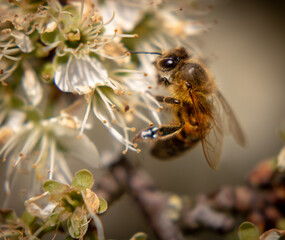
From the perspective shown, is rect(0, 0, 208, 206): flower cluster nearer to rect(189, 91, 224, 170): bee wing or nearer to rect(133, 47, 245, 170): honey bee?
rect(133, 47, 245, 170): honey bee

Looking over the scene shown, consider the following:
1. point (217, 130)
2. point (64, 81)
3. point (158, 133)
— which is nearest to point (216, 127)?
point (217, 130)

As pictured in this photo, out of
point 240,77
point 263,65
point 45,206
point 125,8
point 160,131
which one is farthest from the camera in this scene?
point 263,65

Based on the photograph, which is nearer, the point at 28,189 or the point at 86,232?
the point at 86,232

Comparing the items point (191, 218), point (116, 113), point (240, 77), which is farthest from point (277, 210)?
point (240, 77)

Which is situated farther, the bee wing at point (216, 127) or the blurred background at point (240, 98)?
the blurred background at point (240, 98)

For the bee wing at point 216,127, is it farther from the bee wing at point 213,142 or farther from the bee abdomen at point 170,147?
the bee abdomen at point 170,147

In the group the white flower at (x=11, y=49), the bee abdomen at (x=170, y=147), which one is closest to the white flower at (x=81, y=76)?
the white flower at (x=11, y=49)

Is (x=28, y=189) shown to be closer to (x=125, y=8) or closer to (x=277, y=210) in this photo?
(x=125, y=8)

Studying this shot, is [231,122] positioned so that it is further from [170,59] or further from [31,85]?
[31,85]
